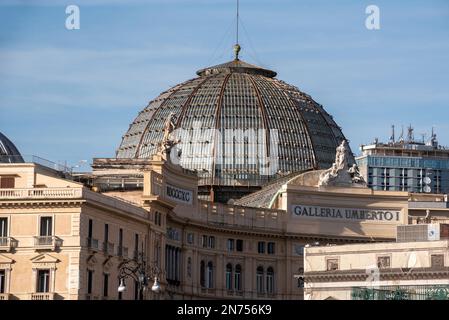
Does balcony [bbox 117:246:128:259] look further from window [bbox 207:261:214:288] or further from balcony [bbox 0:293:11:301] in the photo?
window [bbox 207:261:214:288]

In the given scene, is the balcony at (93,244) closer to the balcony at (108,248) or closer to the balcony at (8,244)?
the balcony at (108,248)

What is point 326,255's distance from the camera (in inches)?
6058

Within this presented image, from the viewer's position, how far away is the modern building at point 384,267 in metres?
142

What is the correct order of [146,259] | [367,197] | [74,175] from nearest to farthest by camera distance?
[146,259] → [74,175] → [367,197]

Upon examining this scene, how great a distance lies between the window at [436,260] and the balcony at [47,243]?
103ft

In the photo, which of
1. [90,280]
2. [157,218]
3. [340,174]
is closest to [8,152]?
[157,218]

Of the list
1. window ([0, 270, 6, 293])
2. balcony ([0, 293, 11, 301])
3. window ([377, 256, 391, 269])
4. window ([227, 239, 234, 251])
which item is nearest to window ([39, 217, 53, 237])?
window ([0, 270, 6, 293])

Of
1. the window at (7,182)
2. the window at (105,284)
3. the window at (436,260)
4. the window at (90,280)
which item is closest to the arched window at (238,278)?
the window at (436,260)

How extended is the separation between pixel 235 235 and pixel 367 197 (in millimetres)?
14471

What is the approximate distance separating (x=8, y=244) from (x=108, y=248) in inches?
369

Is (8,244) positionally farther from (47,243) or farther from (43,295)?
(43,295)

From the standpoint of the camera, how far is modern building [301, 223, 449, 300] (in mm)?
141750
